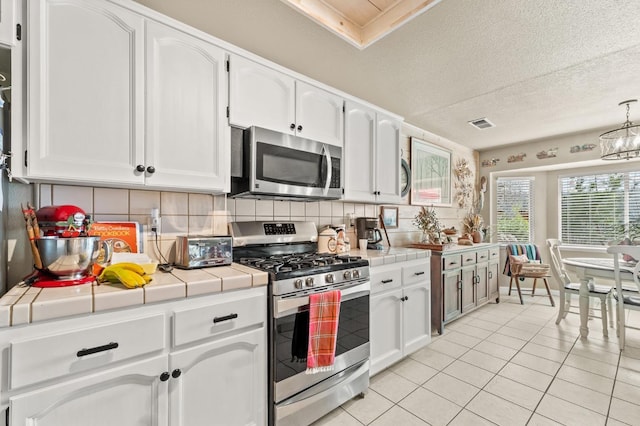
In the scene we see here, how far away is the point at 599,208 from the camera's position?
13.3 feet

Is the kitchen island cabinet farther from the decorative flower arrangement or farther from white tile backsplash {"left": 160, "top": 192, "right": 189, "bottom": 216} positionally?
white tile backsplash {"left": 160, "top": 192, "right": 189, "bottom": 216}

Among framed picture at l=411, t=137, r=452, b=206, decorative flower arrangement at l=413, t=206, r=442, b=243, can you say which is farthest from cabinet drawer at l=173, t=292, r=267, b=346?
framed picture at l=411, t=137, r=452, b=206

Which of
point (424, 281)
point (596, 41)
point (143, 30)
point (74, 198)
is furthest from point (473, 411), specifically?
point (143, 30)

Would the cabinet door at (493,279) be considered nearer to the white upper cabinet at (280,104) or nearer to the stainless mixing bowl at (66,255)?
the white upper cabinet at (280,104)

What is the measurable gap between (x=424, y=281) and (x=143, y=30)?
2591 mm

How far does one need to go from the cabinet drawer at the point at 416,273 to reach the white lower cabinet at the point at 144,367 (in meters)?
1.28

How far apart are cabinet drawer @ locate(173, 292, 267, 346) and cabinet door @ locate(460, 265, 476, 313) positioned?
2648mm

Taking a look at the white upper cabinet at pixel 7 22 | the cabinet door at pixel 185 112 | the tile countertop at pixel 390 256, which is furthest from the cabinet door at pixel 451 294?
the white upper cabinet at pixel 7 22

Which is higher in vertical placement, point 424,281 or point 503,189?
point 503,189

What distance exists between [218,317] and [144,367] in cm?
32

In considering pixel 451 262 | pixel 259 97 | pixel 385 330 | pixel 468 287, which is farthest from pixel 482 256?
pixel 259 97

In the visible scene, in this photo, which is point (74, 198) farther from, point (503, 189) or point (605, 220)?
point (605, 220)

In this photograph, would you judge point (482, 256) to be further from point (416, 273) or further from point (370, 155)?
point (370, 155)

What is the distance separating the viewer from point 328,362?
160 cm
